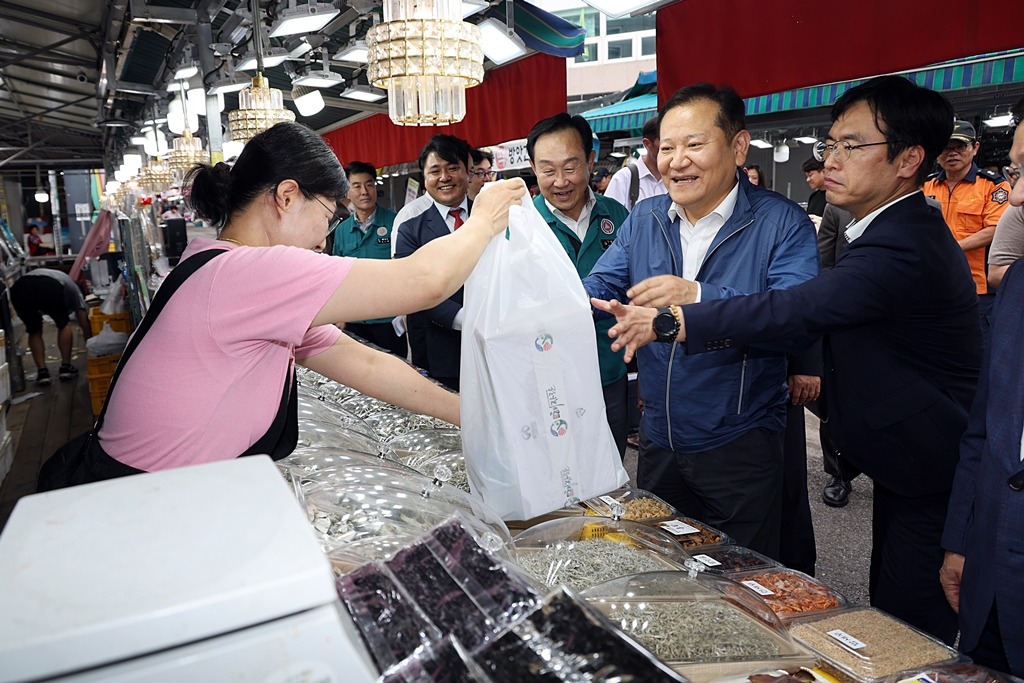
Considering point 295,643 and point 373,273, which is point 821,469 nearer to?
point 373,273

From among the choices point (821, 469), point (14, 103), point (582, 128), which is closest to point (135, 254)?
point (582, 128)

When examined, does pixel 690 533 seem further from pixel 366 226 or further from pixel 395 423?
Answer: pixel 366 226

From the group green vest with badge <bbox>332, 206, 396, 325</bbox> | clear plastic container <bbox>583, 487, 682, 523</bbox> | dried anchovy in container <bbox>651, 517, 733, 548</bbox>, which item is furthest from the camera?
green vest with badge <bbox>332, 206, 396, 325</bbox>

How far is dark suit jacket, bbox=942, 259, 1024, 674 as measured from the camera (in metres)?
1.27

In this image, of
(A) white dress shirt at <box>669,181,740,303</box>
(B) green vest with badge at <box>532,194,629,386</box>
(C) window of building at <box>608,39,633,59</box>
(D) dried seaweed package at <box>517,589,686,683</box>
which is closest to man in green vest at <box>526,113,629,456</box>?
(B) green vest with badge at <box>532,194,629,386</box>

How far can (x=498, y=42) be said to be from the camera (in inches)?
141

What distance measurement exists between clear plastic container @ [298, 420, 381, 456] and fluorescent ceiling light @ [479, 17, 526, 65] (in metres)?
2.38

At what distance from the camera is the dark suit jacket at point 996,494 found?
4.16ft

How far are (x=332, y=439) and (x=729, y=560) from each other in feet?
3.15

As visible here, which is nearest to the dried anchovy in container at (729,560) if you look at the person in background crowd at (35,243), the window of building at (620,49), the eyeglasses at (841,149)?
the eyeglasses at (841,149)

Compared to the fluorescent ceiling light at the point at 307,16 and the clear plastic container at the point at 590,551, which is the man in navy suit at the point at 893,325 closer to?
the clear plastic container at the point at 590,551

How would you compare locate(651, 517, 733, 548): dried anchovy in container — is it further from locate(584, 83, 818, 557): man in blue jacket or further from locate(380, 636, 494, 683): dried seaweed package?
locate(380, 636, 494, 683): dried seaweed package

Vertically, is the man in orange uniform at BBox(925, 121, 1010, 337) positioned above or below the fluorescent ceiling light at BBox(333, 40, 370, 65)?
below

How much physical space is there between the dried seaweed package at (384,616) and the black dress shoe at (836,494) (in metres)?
3.26
